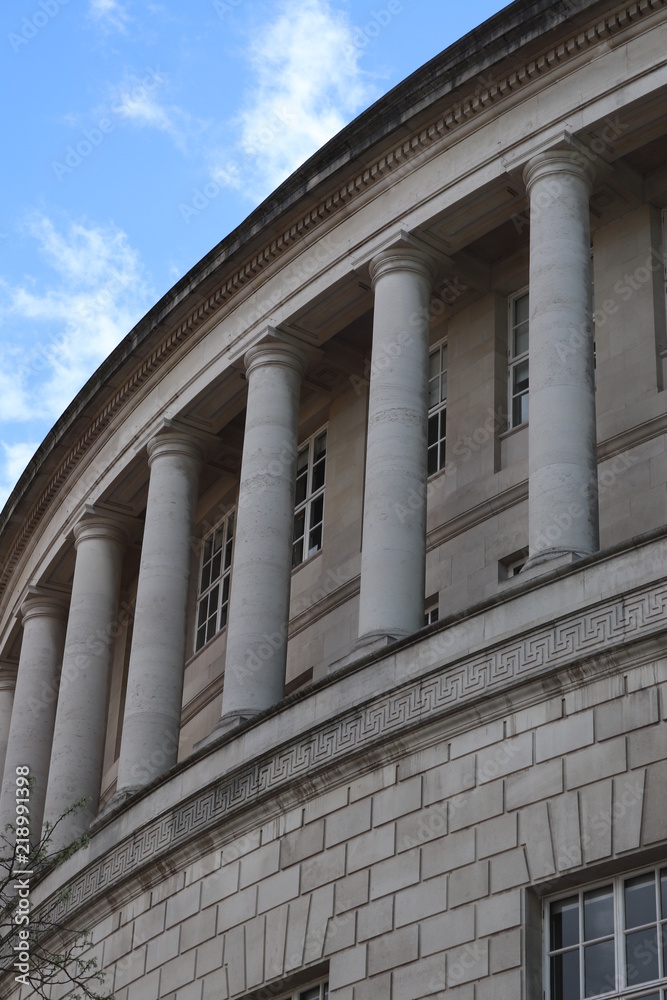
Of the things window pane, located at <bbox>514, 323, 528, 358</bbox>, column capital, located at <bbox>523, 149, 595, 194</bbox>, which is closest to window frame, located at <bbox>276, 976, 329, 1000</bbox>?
window pane, located at <bbox>514, 323, 528, 358</bbox>

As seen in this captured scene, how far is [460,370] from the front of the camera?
30.9 meters

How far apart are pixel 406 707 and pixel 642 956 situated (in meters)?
5.02

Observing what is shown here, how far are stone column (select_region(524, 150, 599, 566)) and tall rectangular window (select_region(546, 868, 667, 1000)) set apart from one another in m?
4.97

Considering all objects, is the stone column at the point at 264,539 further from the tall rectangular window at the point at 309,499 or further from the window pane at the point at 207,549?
the window pane at the point at 207,549

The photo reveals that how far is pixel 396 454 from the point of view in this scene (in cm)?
2738

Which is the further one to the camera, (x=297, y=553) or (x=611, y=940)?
(x=297, y=553)

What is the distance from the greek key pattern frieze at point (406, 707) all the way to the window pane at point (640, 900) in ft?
8.66

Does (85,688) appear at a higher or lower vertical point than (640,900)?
higher

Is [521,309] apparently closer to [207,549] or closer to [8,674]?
[207,549]

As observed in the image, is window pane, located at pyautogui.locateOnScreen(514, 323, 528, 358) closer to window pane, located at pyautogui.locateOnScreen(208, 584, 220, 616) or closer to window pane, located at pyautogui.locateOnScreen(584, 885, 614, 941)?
window pane, located at pyautogui.locateOnScreen(208, 584, 220, 616)

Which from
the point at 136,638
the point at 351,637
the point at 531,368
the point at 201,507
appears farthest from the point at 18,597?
the point at 531,368

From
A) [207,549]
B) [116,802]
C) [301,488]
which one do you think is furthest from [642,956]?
[207,549]

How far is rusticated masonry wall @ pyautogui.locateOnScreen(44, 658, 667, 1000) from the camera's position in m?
20.4

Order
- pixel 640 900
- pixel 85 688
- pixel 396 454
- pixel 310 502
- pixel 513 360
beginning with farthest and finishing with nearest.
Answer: pixel 85 688 < pixel 310 502 < pixel 513 360 < pixel 396 454 < pixel 640 900
